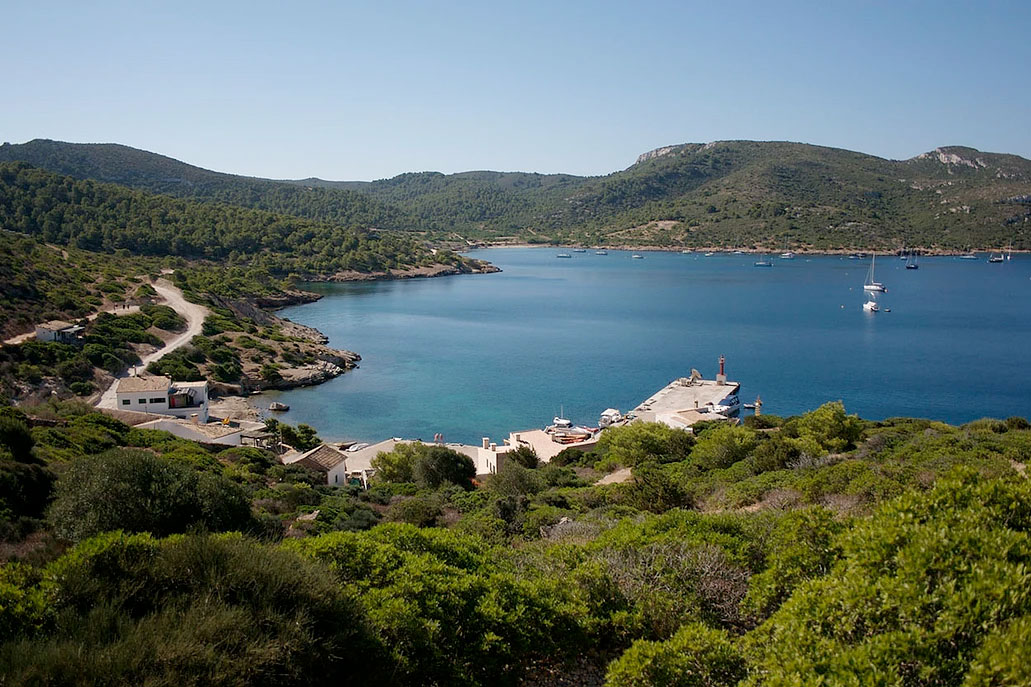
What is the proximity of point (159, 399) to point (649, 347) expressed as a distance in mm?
34134

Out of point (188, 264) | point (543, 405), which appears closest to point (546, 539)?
point (543, 405)

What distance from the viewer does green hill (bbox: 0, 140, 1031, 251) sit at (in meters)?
128

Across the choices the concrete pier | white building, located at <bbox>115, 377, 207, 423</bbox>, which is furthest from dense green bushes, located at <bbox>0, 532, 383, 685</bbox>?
white building, located at <bbox>115, 377, 207, 423</bbox>

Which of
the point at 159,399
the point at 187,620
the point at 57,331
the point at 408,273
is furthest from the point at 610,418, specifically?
the point at 408,273

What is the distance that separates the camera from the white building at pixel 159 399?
1163 inches

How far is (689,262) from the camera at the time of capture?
4867 inches

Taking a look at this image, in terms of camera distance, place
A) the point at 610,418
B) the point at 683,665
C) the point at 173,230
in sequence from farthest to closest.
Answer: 1. the point at 173,230
2. the point at 610,418
3. the point at 683,665

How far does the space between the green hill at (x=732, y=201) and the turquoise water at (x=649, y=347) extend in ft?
123

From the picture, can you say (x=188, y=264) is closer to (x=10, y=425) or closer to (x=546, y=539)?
(x=10, y=425)

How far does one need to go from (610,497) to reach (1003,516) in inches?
415

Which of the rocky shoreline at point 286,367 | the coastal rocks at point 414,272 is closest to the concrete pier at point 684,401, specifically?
the rocky shoreline at point 286,367

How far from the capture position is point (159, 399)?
2994 centimetres

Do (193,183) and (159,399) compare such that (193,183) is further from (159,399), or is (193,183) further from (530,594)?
(530,594)

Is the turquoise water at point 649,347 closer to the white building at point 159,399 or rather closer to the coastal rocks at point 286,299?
the coastal rocks at point 286,299
